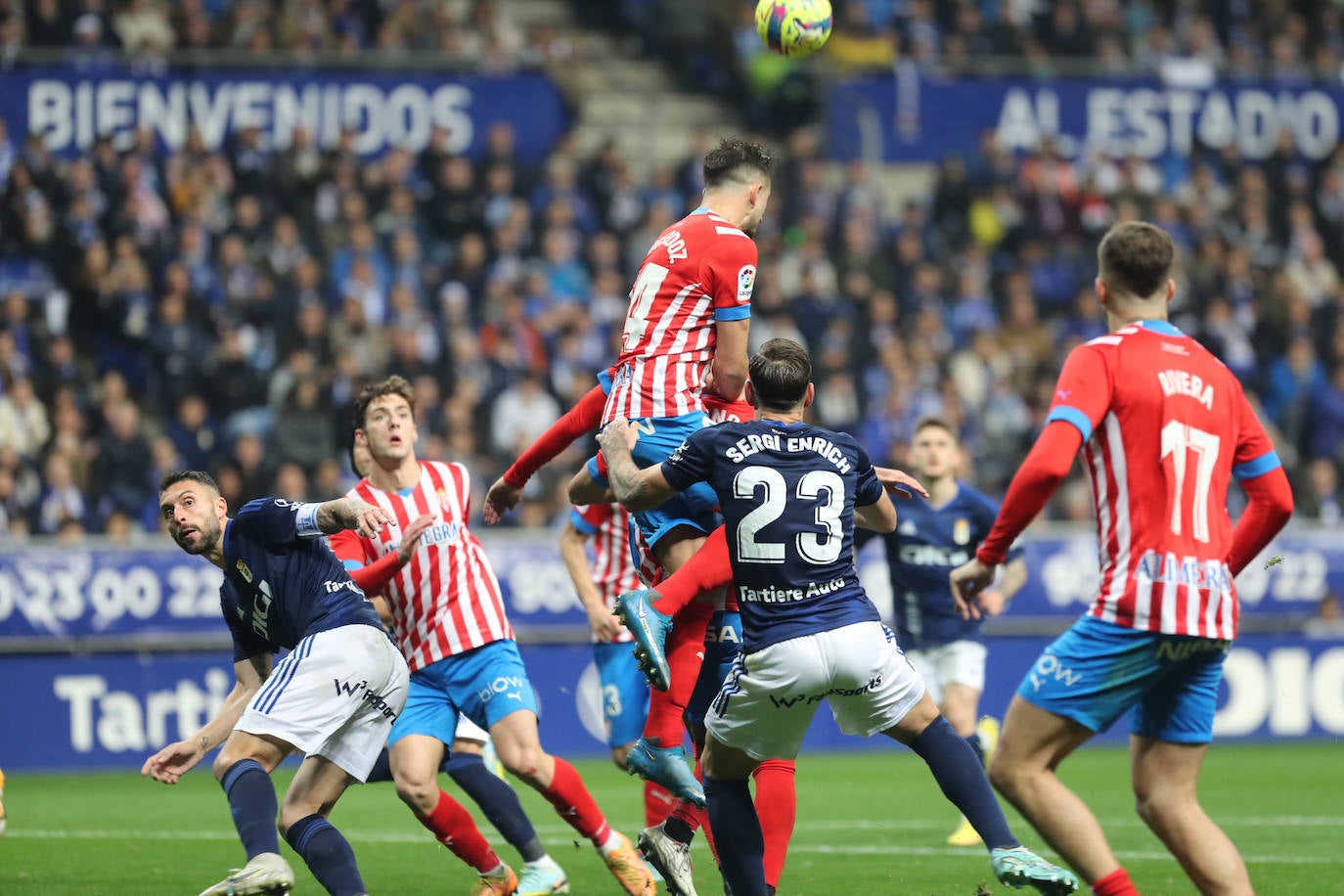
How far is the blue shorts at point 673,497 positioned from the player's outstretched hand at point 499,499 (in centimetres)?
54

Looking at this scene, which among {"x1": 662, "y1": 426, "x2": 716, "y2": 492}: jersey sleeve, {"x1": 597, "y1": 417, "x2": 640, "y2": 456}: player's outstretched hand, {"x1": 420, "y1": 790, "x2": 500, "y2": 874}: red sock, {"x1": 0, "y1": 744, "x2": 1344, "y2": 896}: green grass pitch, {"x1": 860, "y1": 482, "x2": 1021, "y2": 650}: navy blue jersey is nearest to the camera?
{"x1": 662, "y1": 426, "x2": 716, "y2": 492}: jersey sleeve

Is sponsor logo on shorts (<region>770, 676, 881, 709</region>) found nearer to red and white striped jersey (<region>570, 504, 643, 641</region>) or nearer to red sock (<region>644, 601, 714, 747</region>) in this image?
red sock (<region>644, 601, 714, 747</region>)

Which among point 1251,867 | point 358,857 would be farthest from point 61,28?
point 1251,867

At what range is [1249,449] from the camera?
6.19 m

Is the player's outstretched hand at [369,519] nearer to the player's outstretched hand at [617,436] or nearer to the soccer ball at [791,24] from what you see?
the player's outstretched hand at [617,436]

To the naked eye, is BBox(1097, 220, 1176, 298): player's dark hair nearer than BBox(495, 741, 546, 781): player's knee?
Yes

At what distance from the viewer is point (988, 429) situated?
18812 mm

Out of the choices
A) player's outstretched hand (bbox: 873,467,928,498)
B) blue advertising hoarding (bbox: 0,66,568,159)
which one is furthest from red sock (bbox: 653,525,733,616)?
blue advertising hoarding (bbox: 0,66,568,159)

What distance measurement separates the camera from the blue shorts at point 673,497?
286 inches

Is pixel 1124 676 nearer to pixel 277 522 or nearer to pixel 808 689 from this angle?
pixel 808 689

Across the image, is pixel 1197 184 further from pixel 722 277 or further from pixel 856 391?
pixel 722 277

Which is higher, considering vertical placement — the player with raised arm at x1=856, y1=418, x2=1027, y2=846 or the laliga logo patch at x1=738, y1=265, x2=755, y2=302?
the laliga logo patch at x1=738, y1=265, x2=755, y2=302

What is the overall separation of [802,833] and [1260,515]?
5.13m

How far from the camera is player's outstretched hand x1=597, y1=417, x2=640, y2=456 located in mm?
6871
